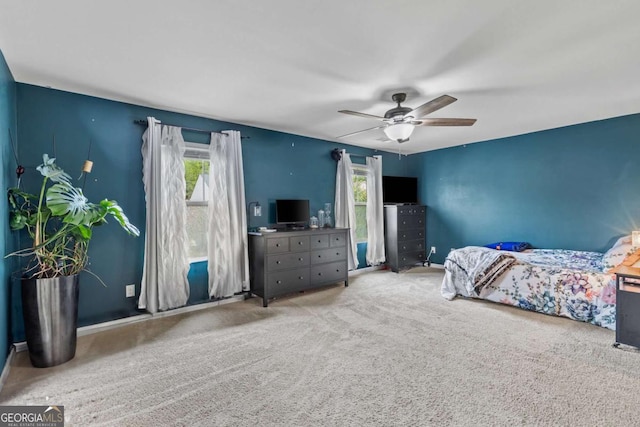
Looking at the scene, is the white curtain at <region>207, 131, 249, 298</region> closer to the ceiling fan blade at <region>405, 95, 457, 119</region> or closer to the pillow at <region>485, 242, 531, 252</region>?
the ceiling fan blade at <region>405, 95, 457, 119</region>

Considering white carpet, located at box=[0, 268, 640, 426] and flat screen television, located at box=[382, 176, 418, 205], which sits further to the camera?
flat screen television, located at box=[382, 176, 418, 205]

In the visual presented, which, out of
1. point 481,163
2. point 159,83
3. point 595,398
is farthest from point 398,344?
point 481,163

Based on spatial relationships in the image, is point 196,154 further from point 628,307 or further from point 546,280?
point 628,307

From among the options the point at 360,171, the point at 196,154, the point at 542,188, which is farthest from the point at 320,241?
the point at 542,188

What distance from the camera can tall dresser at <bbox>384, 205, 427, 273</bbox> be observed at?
18.6ft

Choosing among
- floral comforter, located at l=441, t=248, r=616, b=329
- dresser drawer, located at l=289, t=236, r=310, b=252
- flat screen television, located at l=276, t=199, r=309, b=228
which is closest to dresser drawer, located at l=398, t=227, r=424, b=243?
floral comforter, located at l=441, t=248, r=616, b=329

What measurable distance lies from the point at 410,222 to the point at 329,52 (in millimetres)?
4253

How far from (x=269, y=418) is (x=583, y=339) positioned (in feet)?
9.54

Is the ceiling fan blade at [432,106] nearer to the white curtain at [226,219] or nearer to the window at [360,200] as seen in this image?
the white curtain at [226,219]

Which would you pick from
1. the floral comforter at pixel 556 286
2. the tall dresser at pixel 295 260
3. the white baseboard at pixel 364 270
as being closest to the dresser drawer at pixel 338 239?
the tall dresser at pixel 295 260

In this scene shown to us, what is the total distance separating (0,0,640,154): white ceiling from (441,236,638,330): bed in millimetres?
1847

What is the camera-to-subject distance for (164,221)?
3371 mm

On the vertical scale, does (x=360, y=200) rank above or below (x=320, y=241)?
above

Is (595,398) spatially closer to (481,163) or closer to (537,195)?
(537,195)
